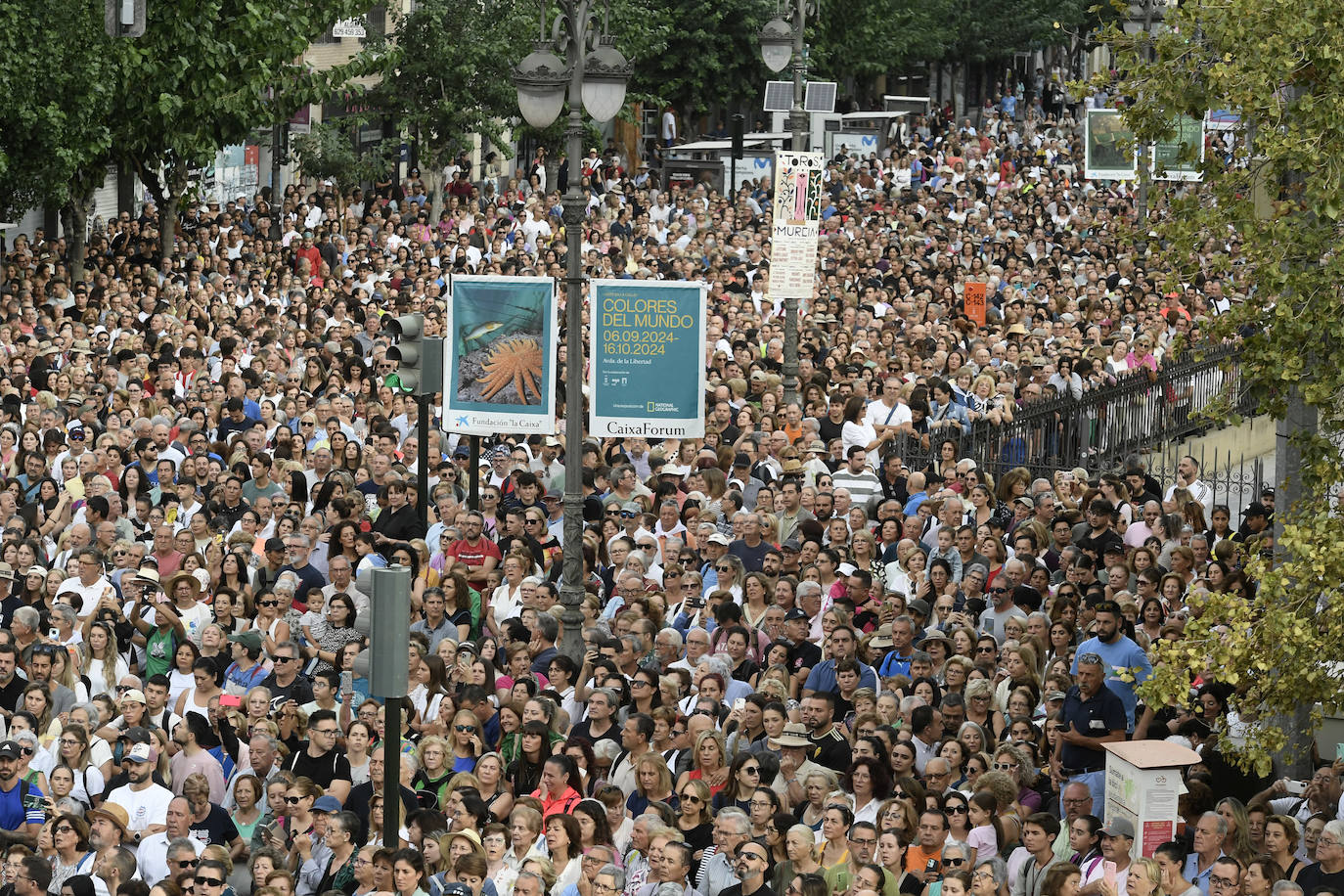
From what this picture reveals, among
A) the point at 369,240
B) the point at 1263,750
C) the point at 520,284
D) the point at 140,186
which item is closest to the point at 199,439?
the point at 520,284

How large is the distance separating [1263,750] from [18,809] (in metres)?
7.32

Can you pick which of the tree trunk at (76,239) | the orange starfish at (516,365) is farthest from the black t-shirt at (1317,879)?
the tree trunk at (76,239)

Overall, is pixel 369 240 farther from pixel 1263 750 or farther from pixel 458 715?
pixel 1263 750

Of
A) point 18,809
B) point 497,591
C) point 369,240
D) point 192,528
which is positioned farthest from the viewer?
point 369,240

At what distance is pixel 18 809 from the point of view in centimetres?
1327

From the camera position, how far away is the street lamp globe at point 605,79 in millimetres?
16266

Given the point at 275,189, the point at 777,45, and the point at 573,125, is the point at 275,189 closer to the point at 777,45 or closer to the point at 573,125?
the point at 777,45

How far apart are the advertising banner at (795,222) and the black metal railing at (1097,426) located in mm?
3030

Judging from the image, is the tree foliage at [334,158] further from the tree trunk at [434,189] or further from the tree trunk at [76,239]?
the tree trunk at [76,239]

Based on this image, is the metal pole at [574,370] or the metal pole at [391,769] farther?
the metal pole at [574,370]

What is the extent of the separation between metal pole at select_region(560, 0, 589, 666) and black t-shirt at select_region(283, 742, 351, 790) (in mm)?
2550

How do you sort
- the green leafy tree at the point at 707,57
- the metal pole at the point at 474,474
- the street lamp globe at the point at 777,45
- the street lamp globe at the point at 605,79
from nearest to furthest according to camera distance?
1. the street lamp globe at the point at 605,79
2. the metal pole at the point at 474,474
3. the street lamp globe at the point at 777,45
4. the green leafy tree at the point at 707,57

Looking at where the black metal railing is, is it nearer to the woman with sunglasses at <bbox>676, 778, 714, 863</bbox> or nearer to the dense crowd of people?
the dense crowd of people

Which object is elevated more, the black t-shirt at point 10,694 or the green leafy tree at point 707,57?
the green leafy tree at point 707,57
